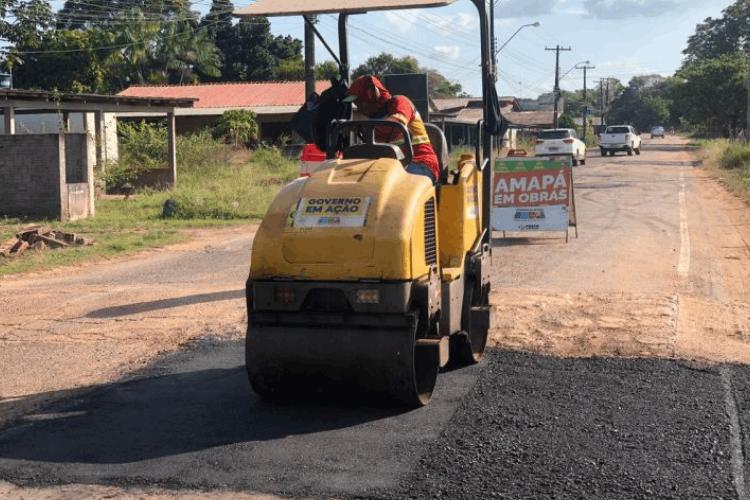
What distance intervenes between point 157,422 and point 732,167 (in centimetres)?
3218

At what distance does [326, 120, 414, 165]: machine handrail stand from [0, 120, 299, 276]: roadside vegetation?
7510 mm

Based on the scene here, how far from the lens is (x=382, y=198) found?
5.57 meters

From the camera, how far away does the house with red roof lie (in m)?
40.9

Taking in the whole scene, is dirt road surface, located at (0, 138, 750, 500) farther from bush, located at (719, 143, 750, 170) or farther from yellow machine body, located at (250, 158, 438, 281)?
bush, located at (719, 143, 750, 170)

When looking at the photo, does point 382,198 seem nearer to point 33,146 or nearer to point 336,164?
point 336,164

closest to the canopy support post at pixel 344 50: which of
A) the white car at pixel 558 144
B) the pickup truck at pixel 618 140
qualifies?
the white car at pixel 558 144

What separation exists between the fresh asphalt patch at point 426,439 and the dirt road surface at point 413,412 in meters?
0.01

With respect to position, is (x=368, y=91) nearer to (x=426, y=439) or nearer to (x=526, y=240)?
(x=426, y=439)

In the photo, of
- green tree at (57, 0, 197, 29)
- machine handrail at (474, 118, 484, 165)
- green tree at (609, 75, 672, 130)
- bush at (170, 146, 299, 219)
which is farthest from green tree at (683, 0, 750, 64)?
machine handrail at (474, 118, 484, 165)

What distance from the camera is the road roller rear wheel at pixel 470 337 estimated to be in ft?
22.2

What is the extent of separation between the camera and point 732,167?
3419 cm

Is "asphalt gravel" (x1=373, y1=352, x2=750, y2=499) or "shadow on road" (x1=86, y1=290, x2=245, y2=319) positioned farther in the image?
"shadow on road" (x1=86, y1=290, x2=245, y2=319)

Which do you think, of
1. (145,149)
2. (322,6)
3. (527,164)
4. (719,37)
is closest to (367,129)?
(322,6)

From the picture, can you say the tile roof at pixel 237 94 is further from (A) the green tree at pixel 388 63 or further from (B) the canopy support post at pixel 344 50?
(B) the canopy support post at pixel 344 50
